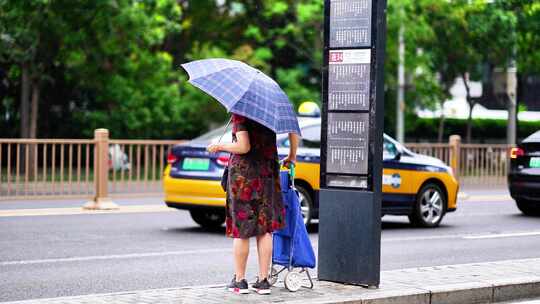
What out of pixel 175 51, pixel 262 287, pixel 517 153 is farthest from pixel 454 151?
pixel 175 51

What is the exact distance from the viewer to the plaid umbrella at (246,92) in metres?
7.71

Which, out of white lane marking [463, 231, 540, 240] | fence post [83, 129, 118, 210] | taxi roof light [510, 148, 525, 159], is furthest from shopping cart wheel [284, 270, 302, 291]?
taxi roof light [510, 148, 525, 159]

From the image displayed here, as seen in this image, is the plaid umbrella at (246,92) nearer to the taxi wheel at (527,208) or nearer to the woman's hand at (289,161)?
the woman's hand at (289,161)

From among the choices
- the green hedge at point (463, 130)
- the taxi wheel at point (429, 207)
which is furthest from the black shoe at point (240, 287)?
the green hedge at point (463, 130)

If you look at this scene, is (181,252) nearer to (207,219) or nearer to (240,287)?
(207,219)

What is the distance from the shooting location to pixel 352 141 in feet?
27.3

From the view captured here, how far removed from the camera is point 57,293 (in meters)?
8.63

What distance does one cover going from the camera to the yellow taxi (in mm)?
13492

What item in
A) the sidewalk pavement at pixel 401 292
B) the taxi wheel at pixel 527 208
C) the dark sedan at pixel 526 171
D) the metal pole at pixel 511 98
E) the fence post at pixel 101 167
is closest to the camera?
the sidewalk pavement at pixel 401 292

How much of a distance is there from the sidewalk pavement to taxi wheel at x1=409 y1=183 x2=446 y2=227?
5.46 metres

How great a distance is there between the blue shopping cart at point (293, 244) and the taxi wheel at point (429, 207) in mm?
7068

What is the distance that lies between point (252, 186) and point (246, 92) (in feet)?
2.29

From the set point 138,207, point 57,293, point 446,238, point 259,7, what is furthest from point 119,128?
point 57,293

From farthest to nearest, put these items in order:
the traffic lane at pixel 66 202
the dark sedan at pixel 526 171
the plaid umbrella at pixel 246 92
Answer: the traffic lane at pixel 66 202
the dark sedan at pixel 526 171
the plaid umbrella at pixel 246 92
